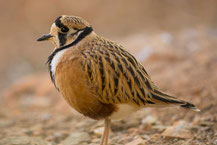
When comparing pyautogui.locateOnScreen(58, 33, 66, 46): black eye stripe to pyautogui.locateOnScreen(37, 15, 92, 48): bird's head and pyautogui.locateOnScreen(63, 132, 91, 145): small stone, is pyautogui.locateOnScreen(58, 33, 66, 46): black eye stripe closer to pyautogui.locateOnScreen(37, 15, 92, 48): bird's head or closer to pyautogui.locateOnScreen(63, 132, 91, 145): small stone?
pyautogui.locateOnScreen(37, 15, 92, 48): bird's head

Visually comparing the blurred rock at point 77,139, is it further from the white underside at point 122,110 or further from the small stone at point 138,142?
the white underside at point 122,110

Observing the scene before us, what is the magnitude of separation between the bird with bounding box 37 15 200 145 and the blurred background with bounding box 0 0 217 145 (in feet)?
2.53

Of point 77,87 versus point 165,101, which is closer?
point 77,87

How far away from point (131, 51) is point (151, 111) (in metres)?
2.84

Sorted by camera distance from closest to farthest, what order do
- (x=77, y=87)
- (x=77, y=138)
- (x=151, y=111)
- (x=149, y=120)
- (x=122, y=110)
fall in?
(x=77, y=87) < (x=122, y=110) < (x=77, y=138) < (x=149, y=120) < (x=151, y=111)

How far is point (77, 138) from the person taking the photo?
505 centimetres

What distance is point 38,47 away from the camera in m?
12.7

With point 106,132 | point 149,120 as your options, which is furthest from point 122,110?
point 149,120

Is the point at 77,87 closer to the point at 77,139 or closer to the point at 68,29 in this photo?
the point at 68,29

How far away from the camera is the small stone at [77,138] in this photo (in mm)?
4922

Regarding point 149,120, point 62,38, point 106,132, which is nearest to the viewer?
point 62,38

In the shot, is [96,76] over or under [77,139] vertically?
over

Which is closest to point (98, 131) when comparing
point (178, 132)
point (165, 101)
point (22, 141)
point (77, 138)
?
point (77, 138)

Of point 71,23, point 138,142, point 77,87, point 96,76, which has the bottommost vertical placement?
point 138,142
